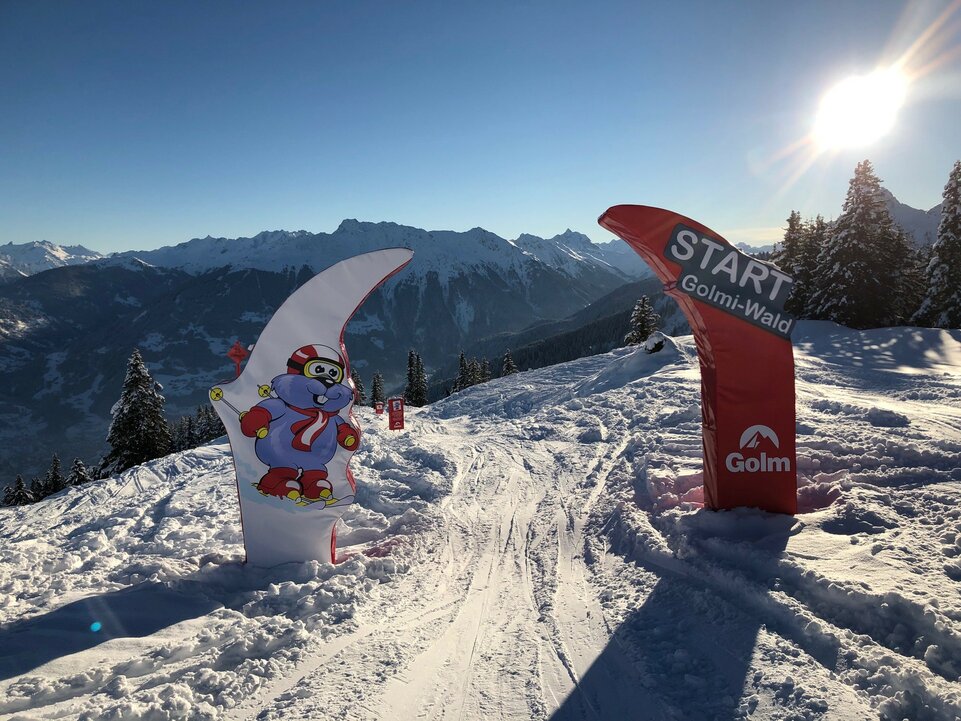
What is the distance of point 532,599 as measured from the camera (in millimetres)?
7590

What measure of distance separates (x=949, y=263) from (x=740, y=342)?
30.8 meters

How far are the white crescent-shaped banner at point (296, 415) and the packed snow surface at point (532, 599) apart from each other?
0.73 metres

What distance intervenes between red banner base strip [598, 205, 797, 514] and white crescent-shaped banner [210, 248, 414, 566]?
15.1 feet

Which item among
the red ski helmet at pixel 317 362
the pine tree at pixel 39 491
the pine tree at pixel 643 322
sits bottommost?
the pine tree at pixel 39 491

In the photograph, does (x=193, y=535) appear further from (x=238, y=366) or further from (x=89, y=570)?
(x=238, y=366)

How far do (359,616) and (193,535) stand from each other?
16.2 ft

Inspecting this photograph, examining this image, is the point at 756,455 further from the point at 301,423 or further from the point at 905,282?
the point at 905,282

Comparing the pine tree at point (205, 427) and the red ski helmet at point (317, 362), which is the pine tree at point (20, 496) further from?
the red ski helmet at point (317, 362)

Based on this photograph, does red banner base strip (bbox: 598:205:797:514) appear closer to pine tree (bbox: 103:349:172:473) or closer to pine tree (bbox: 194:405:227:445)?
pine tree (bbox: 103:349:172:473)

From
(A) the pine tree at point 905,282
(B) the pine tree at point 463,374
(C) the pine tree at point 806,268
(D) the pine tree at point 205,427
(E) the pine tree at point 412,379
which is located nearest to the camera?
(A) the pine tree at point 905,282

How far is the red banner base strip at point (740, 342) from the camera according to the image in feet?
27.1

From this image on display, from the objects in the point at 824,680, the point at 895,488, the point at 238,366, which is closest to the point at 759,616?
the point at 824,680

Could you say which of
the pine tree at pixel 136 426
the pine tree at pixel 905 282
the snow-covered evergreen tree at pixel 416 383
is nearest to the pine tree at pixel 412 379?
the snow-covered evergreen tree at pixel 416 383

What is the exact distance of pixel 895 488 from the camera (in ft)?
27.0
